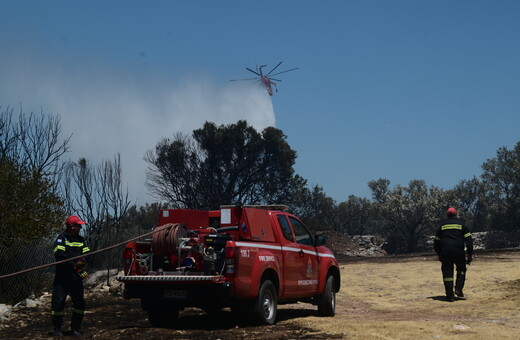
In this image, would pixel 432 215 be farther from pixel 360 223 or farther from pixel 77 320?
pixel 77 320

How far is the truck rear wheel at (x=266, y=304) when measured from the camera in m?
10.3

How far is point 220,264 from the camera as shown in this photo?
1004cm

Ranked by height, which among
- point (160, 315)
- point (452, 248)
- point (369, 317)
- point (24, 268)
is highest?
point (452, 248)

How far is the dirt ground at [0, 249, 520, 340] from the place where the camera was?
965cm

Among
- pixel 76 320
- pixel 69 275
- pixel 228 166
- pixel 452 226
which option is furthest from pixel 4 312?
pixel 228 166

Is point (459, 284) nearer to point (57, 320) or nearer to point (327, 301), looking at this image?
point (327, 301)

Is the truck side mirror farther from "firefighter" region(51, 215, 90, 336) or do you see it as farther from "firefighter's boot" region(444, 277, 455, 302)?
"firefighter" region(51, 215, 90, 336)

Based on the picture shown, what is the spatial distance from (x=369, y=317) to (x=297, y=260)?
1.92m

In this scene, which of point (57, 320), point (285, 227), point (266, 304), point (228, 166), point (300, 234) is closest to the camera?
point (57, 320)

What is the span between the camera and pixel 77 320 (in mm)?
10320

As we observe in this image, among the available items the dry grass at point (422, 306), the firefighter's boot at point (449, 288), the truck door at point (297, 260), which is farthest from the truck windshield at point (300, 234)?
the firefighter's boot at point (449, 288)

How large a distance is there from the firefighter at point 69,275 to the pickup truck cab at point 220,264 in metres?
0.68

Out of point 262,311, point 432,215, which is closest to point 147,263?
point 262,311

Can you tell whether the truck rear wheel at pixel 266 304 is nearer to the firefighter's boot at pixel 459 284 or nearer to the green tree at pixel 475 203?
the firefighter's boot at pixel 459 284
